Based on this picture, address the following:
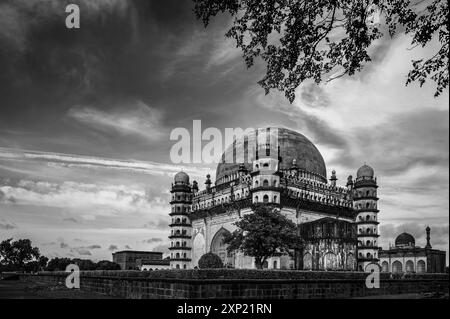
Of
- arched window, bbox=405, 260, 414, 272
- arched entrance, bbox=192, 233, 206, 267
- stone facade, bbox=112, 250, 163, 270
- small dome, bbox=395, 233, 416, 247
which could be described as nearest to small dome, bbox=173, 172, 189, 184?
arched entrance, bbox=192, 233, 206, 267

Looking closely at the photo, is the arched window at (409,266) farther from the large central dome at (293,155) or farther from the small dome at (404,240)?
the large central dome at (293,155)

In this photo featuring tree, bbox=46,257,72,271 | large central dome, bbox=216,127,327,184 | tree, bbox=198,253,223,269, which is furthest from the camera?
tree, bbox=46,257,72,271

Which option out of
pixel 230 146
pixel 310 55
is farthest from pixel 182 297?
pixel 230 146

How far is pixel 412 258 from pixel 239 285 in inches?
2467

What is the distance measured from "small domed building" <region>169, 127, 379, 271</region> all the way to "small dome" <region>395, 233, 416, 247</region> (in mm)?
23061

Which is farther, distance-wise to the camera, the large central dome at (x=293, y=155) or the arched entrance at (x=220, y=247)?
the large central dome at (x=293, y=155)

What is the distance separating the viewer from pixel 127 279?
15.3m

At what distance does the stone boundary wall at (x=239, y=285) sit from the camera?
12.1 m

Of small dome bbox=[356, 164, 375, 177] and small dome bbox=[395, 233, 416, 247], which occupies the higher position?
small dome bbox=[356, 164, 375, 177]

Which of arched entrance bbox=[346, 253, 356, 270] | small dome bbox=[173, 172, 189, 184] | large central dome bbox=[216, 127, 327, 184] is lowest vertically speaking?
arched entrance bbox=[346, 253, 356, 270]

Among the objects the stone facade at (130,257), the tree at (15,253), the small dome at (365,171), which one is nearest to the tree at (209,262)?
the small dome at (365,171)

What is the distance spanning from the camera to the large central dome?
55.3 meters

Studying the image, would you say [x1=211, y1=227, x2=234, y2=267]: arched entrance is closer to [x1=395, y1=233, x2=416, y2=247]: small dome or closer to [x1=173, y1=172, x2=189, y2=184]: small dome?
[x1=173, y1=172, x2=189, y2=184]: small dome
